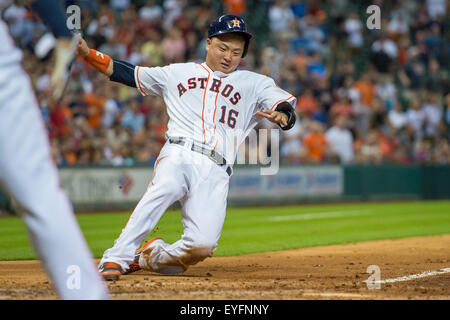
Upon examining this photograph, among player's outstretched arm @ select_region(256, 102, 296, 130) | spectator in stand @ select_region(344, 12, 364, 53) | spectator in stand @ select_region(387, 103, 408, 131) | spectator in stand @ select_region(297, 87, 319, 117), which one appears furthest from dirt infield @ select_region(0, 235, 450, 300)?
spectator in stand @ select_region(344, 12, 364, 53)

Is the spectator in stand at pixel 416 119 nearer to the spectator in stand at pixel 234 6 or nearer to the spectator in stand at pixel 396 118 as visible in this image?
the spectator in stand at pixel 396 118

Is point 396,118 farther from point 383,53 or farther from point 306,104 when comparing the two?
point 306,104

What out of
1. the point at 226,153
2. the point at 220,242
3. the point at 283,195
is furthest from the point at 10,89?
the point at 283,195

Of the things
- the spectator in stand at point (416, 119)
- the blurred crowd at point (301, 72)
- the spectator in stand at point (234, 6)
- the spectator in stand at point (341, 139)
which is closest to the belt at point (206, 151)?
the blurred crowd at point (301, 72)

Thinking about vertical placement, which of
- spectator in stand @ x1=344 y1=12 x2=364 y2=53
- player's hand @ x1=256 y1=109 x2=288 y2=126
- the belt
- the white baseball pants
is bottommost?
the white baseball pants

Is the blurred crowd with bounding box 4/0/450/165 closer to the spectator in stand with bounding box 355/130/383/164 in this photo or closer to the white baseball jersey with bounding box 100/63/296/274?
the spectator in stand with bounding box 355/130/383/164

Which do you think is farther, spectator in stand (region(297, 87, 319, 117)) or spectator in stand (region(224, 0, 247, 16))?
spectator in stand (region(224, 0, 247, 16))

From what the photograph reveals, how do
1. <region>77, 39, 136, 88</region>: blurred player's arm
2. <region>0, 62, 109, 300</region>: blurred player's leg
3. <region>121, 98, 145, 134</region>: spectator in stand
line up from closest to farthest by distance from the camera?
<region>0, 62, 109, 300</region>: blurred player's leg
<region>77, 39, 136, 88</region>: blurred player's arm
<region>121, 98, 145, 134</region>: spectator in stand

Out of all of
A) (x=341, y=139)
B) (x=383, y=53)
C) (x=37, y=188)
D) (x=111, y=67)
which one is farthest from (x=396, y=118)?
(x=37, y=188)
